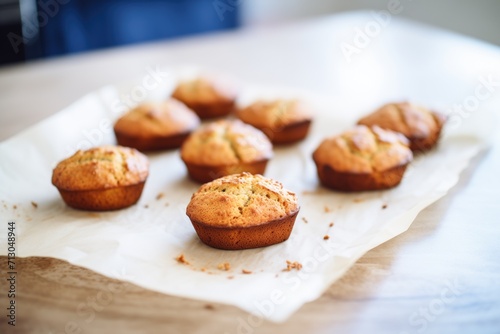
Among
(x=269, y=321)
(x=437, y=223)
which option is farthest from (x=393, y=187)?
(x=269, y=321)

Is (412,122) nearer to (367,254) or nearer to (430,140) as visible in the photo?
(430,140)

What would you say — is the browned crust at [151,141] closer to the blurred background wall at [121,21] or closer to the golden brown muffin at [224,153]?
the golden brown muffin at [224,153]

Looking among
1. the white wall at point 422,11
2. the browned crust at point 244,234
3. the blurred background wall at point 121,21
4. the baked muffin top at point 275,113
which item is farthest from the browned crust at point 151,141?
the white wall at point 422,11

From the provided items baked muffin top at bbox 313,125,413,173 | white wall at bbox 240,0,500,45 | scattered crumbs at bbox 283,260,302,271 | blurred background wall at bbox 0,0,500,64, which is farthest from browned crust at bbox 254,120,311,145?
white wall at bbox 240,0,500,45

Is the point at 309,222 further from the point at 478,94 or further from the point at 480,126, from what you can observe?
the point at 478,94

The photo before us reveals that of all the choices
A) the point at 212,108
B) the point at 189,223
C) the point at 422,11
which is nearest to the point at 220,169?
the point at 189,223

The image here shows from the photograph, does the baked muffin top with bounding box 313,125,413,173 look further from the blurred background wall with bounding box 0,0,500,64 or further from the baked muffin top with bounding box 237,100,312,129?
the blurred background wall with bounding box 0,0,500,64
